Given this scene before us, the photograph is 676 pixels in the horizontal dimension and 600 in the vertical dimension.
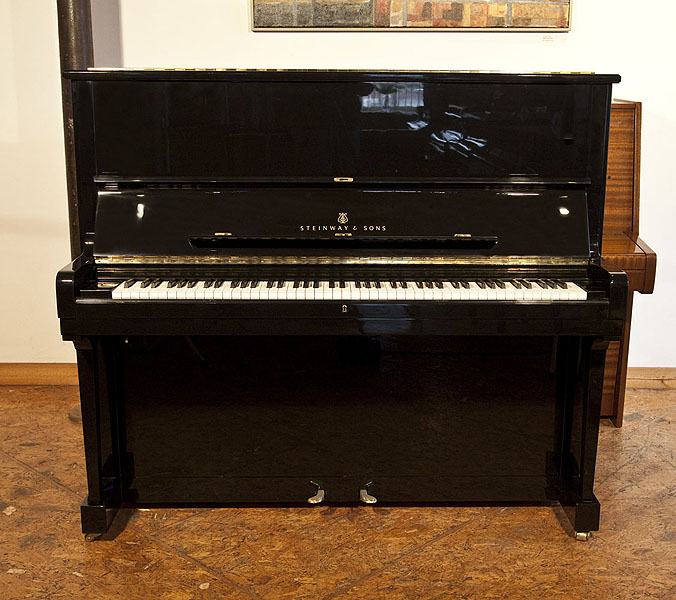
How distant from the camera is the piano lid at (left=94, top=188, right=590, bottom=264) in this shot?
92.1 inches

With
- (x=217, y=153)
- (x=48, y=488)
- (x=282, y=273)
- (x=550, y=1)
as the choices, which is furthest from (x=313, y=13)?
(x=48, y=488)

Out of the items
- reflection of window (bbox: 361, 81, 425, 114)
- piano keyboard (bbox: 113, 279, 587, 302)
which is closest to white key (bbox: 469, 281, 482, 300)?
piano keyboard (bbox: 113, 279, 587, 302)

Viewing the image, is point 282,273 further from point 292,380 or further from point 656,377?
point 656,377

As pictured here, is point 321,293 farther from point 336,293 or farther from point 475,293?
point 475,293

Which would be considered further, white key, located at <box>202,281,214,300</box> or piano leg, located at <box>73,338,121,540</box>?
piano leg, located at <box>73,338,121,540</box>

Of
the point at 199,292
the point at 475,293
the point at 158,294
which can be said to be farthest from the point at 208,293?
the point at 475,293

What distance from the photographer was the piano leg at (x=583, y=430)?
2.33 metres

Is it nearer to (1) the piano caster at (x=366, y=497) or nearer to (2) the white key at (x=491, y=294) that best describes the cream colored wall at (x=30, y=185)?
(1) the piano caster at (x=366, y=497)

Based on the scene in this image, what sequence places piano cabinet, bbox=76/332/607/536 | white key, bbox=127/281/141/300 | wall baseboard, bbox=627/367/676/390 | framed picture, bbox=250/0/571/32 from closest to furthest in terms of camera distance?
white key, bbox=127/281/141/300 → piano cabinet, bbox=76/332/607/536 → framed picture, bbox=250/0/571/32 → wall baseboard, bbox=627/367/676/390

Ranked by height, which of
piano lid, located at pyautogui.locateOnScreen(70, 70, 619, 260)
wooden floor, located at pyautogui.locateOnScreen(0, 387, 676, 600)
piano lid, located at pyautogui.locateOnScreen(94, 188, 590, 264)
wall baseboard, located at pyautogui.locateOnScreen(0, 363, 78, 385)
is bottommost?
wooden floor, located at pyautogui.locateOnScreen(0, 387, 676, 600)

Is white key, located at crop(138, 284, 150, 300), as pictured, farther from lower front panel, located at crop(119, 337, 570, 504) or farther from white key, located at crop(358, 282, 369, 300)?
white key, located at crop(358, 282, 369, 300)

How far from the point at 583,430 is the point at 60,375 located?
92.6 inches

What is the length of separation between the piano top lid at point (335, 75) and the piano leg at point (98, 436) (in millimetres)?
771

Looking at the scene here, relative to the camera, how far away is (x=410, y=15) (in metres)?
3.26
